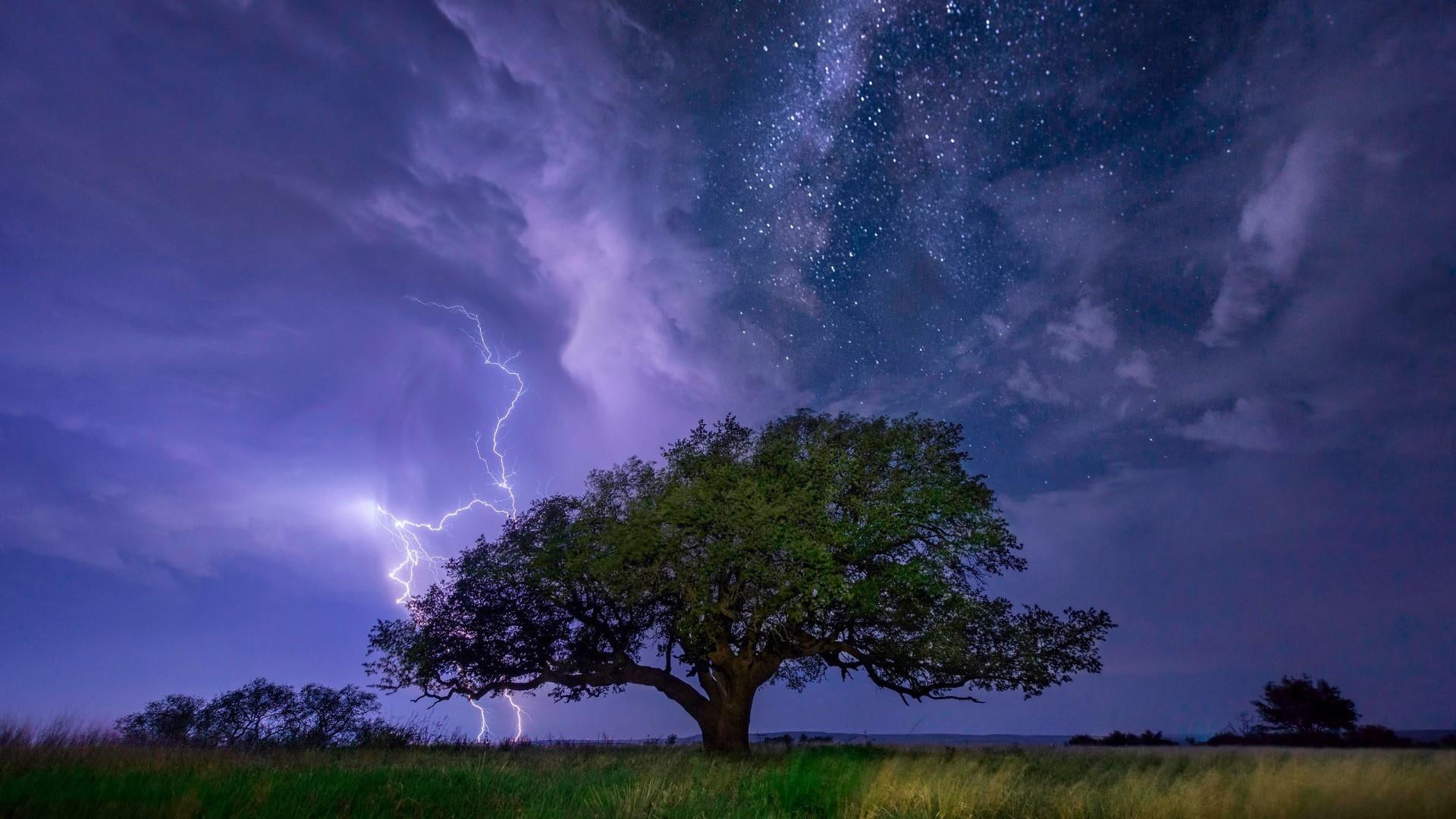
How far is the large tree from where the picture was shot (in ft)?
63.4

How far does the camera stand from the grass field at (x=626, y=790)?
7414 millimetres

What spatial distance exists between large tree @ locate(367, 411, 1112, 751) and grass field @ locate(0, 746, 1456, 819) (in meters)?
6.86

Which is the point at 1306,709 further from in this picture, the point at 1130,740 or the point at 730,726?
the point at 730,726

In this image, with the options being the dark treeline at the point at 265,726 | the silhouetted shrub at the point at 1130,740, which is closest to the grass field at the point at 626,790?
the dark treeline at the point at 265,726

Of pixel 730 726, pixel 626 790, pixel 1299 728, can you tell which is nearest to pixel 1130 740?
pixel 1299 728

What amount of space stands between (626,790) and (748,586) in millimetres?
10754

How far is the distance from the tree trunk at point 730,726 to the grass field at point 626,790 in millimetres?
8550

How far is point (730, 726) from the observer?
21.2 m

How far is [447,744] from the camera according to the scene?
60.2 feet

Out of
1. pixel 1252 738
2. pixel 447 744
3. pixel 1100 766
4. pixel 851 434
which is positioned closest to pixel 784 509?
pixel 851 434

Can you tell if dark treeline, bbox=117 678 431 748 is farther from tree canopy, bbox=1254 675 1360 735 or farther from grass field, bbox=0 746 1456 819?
tree canopy, bbox=1254 675 1360 735

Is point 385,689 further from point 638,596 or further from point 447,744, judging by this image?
point 638,596

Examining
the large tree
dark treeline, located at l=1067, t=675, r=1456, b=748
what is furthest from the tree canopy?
the large tree

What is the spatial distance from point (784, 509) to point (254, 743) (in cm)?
1315
